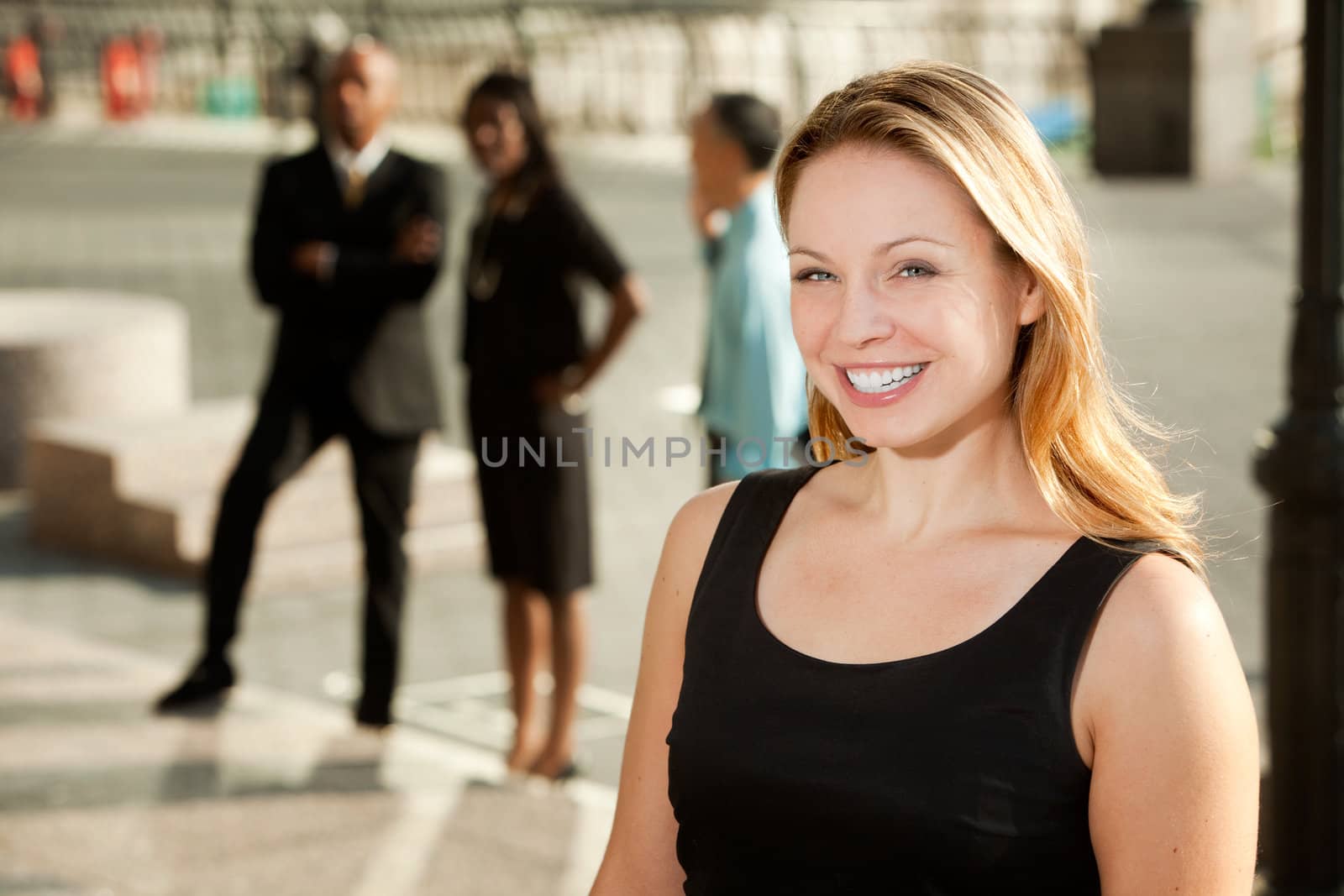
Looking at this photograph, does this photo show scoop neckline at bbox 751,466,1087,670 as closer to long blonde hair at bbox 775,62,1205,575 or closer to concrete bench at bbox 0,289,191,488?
long blonde hair at bbox 775,62,1205,575

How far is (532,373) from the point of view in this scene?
5.51m

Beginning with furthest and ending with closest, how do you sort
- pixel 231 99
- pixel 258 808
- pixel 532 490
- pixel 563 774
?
pixel 231 99 < pixel 532 490 < pixel 563 774 < pixel 258 808

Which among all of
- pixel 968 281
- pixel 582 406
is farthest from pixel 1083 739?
pixel 582 406

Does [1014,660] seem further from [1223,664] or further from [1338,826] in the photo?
[1338,826]

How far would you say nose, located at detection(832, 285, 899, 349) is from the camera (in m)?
1.97

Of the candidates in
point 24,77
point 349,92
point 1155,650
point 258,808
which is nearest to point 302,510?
point 349,92

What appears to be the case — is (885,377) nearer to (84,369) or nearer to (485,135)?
(485,135)

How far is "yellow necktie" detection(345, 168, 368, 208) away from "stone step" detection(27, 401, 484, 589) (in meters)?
1.96

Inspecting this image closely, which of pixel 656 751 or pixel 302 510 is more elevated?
pixel 656 751

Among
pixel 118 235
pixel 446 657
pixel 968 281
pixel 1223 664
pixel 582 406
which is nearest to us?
pixel 1223 664

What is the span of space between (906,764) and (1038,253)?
545mm

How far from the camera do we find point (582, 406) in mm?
5887

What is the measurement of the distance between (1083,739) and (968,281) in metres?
0.48

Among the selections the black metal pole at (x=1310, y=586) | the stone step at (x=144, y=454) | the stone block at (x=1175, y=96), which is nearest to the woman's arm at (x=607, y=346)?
the black metal pole at (x=1310, y=586)
